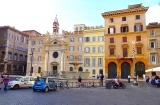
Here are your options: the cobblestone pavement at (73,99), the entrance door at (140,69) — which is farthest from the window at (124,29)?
the cobblestone pavement at (73,99)

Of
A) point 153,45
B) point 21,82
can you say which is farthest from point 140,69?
point 21,82

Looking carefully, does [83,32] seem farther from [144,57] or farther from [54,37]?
[144,57]

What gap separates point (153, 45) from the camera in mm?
38781

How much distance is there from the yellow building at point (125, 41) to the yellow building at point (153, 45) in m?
0.93

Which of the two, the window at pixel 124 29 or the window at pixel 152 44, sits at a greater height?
the window at pixel 124 29

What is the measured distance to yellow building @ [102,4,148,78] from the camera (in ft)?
130

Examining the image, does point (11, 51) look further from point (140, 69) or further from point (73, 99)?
point (73, 99)

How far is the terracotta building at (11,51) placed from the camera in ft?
162

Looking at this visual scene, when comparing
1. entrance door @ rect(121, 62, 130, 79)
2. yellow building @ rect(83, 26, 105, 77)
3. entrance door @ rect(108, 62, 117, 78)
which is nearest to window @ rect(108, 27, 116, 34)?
yellow building @ rect(83, 26, 105, 77)

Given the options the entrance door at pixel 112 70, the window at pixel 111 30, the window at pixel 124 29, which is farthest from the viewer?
the window at pixel 111 30

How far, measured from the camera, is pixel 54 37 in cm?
4981

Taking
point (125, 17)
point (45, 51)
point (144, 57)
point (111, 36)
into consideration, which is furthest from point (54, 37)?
point (144, 57)

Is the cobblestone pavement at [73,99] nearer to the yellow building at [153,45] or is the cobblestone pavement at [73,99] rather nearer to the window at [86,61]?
the yellow building at [153,45]

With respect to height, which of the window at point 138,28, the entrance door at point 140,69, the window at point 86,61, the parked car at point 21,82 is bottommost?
the parked car at point 21,82
